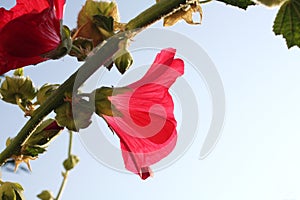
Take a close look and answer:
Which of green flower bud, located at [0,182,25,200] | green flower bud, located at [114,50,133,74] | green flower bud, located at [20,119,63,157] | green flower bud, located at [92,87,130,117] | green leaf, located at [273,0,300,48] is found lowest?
green flower bud, located at [0,182,25,200]

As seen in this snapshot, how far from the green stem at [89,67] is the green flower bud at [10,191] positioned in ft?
0.30

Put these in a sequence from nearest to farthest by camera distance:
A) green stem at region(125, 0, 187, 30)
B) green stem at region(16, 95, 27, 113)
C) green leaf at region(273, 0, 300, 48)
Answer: green stem at region(125, 0, 187, 30)
green leaf at region(273, 0, 300, 48)
green stem at region(16, 95, 27, 113)

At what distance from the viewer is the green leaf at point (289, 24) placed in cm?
64

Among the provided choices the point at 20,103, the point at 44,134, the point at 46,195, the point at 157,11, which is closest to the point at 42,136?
the point at 44,134

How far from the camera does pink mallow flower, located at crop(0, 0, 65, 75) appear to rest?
624mm

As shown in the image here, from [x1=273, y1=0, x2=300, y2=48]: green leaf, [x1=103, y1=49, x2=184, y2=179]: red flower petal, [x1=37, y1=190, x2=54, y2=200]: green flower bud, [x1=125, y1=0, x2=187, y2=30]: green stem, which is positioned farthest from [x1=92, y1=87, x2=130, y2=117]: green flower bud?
[x1=37, y1=190, x2=54, y2=200]: green flower bud

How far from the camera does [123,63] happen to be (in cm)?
60

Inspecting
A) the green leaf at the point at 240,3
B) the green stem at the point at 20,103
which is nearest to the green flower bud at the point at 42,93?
the green stem at the point at 20,103

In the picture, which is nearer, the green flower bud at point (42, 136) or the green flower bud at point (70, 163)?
the green flower bud at point (42, 136)

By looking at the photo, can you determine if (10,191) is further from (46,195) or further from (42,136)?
(46,195)

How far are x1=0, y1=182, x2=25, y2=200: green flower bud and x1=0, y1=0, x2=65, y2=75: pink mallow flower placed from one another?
0.17 metres

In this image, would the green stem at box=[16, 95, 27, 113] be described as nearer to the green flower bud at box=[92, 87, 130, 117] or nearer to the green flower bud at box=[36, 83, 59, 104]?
the green flower bud at box=[36, 83, 59, 104]

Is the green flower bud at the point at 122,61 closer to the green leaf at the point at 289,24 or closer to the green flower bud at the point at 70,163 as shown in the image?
the green leaf at the point at 289,24

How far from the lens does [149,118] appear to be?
0.71 metres
